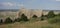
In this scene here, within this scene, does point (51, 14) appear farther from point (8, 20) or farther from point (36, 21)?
point (8, 20)

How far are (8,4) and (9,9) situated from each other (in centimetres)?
6

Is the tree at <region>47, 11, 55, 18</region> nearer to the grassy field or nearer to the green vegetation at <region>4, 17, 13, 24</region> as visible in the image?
the grassy field

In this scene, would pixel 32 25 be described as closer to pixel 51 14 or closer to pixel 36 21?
pixel 36 21

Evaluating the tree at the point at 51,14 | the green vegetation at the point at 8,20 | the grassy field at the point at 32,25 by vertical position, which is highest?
the tree at the point at 51,14

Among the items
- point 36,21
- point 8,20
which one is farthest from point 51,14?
point 8,20

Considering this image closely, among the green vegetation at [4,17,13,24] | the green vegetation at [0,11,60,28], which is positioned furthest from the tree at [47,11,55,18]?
the green vegetation at [4,17,13,24]

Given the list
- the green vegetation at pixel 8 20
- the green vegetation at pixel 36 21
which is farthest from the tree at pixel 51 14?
the green vegetation at pixel 8 20

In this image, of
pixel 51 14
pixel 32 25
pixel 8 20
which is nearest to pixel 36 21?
pixel 32 25

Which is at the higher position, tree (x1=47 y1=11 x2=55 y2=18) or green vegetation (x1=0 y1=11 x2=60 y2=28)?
tree (x1=47 y1=11 x2=55 y2=18)

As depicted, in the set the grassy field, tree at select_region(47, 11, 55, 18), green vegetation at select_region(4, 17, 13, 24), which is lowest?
the grassy field

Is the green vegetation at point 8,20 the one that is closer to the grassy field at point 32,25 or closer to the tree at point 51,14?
the grassy field at point 32,25

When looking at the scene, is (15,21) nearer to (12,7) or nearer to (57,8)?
(12,7)

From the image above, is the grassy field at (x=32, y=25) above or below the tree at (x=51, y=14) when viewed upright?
below

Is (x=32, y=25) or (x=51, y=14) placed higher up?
(x=51, y=14)
